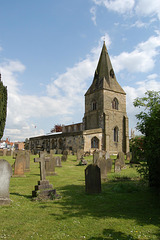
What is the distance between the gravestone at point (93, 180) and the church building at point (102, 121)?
78.9 feet

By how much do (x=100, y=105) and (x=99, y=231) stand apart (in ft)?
112

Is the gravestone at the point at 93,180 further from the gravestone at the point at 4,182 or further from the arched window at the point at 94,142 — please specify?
the arched window at the point at 94,142

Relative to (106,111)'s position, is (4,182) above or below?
below

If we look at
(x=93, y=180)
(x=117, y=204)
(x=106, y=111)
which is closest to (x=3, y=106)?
(x=106, y=111)

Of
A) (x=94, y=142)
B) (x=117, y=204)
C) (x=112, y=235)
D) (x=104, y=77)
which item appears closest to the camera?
(x=112, y=235)

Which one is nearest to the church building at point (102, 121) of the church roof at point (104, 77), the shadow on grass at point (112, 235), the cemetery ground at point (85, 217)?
the church roof at point (104, 77)

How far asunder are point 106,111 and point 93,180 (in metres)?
30.4

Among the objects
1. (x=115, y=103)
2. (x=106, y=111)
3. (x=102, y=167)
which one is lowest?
(x=102, y=167)

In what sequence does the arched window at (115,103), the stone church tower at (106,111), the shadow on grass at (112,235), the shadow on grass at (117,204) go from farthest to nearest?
the arched window at (115,103) → the stone church tower at (106,111) → the shadow on grass at (117,204) → the shadow on grass at (112,235)

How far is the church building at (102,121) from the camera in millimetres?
33531

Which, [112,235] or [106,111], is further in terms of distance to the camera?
[106,111]

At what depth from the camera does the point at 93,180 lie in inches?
270

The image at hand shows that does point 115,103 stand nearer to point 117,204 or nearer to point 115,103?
point 115,103

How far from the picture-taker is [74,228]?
3.75 m
